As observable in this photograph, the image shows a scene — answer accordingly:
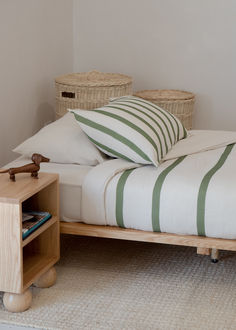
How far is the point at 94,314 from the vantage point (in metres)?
2.22

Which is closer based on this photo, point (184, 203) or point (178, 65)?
point (184, 203)

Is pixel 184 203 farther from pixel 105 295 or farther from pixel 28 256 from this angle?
pixel 28 256

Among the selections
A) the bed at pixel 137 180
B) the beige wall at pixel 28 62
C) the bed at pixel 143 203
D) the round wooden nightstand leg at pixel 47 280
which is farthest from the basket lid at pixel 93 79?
the round wooden nightstand leg at pixel 47 280

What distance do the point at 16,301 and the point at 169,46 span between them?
2522 mm

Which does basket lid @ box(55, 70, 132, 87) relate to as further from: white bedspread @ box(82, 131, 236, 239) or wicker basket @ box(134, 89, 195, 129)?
white bedspread @ box(82, 131, 236, 239)

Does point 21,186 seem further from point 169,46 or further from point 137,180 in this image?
point 169,46

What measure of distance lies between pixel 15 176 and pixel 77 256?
20.7 inches

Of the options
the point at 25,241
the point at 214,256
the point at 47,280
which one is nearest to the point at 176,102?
the point at 214,256

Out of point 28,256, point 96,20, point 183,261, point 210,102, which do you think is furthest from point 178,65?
point 28,256

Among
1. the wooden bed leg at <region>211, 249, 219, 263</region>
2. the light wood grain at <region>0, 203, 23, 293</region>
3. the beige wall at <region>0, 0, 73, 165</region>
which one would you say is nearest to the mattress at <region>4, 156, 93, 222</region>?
the light wood grain at <region>0, 203, 23, 293</region>

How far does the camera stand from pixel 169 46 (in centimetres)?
423

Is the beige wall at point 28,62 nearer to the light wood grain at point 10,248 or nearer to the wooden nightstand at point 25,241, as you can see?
the wooden nightstand at point 25,241

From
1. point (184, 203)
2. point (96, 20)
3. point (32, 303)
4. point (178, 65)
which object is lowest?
point (32, 303)

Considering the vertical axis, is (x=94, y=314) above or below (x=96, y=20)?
below
